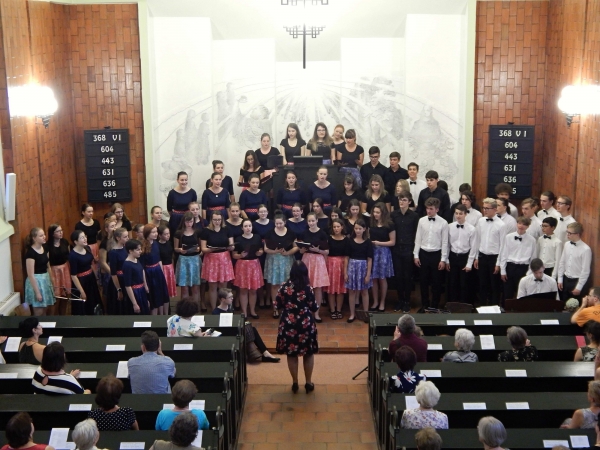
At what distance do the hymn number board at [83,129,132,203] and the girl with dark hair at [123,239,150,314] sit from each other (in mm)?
3581

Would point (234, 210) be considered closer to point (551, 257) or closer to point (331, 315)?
point (331, 315)

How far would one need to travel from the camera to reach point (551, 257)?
32.3 ft

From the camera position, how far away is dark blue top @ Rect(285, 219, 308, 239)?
10.4m

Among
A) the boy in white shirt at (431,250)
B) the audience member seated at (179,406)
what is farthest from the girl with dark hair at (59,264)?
the boy in white shirt at (431,250)

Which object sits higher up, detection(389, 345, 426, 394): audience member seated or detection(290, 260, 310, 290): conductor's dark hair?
detection(290, 260, 310, 290): conductor's dark hair

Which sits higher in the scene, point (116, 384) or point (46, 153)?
point (46, 153)

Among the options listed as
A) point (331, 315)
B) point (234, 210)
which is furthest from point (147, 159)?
point (331, 315)

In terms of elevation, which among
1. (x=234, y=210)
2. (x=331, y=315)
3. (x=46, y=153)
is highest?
(x=46, y=153)

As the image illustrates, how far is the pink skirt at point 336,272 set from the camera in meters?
10.4

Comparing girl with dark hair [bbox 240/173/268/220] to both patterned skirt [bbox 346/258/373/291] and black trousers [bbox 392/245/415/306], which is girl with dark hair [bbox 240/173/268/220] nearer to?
patterned skirt [bbox 346/258/373/291]

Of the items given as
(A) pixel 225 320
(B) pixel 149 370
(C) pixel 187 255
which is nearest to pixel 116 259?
(C) pixel 187 255

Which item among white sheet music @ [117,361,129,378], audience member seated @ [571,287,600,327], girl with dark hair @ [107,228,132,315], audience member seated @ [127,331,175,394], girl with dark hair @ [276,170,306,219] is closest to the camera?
audience member seated @ [127,331,175,394]

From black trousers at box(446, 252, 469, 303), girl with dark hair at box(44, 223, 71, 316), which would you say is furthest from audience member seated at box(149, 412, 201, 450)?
black trousers at box(446, 252, 469, 303)

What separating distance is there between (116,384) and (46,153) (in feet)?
20.8
